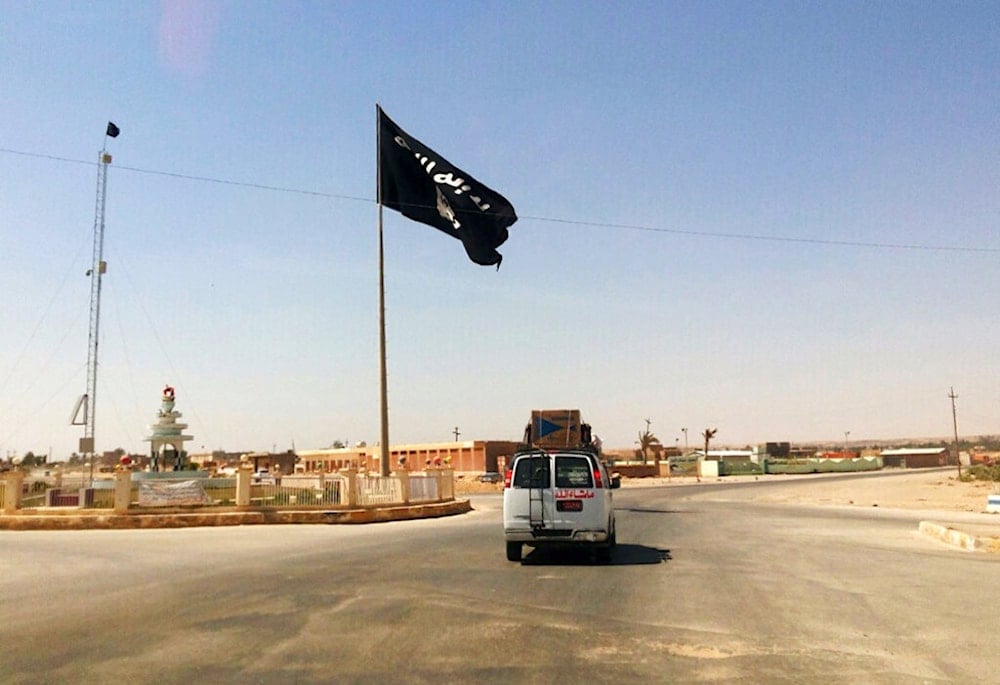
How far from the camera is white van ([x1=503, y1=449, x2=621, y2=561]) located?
13.5 m

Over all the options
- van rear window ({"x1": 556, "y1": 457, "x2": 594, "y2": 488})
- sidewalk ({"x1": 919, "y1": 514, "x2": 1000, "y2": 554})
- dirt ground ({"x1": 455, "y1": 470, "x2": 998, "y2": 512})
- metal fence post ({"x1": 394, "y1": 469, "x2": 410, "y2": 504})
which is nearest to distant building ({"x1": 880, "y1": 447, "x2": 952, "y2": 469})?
dirt ground ({"x1": 455, "y1": 470, "x2": 998, "y2": 512})

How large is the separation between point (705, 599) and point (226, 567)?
26.8 ft

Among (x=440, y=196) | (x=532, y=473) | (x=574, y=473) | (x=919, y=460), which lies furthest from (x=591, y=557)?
(x=919, y=460)

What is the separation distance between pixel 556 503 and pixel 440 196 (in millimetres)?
16573

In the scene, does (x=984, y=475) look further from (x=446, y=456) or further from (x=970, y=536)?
(x=970, y=536)

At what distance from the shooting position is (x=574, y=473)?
1388cm

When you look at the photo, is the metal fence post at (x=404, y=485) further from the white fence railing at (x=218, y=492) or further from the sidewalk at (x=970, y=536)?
the sidewalk at (x=970, y=536)

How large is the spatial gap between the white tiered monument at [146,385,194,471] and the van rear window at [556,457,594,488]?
29.5 m

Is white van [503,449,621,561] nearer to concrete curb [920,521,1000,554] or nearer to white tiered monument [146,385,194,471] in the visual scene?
concrete curb [920,521,1000,554]

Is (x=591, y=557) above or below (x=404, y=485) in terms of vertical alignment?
below

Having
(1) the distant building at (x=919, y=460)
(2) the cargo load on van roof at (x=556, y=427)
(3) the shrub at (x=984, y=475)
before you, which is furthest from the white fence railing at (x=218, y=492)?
(1) the distant building at (x=919, y=460)

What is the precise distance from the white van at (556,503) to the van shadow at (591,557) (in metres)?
0.29

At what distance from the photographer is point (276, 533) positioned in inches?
813

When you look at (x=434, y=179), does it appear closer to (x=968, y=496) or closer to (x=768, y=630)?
(x=768, y=630)
